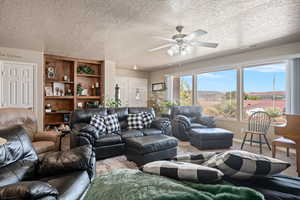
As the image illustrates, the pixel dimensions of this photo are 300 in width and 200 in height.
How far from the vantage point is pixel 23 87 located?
4.39 metres

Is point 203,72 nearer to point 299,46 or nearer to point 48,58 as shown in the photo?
point 299,46

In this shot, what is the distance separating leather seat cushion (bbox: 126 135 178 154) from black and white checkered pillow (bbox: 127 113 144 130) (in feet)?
2.73

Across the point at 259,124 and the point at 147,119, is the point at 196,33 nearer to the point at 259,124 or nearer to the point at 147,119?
the point at 147,119

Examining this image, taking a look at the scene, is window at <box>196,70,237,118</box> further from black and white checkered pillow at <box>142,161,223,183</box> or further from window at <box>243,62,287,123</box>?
black and white checkered pillow at <box>142,161,223,183</box>

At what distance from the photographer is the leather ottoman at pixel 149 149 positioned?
279cm

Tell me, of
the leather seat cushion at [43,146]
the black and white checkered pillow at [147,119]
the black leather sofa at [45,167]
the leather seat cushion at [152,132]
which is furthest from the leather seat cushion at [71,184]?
the black and white checkered pillow at [147,119]

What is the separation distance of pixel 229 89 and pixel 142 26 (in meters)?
3.44

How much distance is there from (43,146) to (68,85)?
341cm

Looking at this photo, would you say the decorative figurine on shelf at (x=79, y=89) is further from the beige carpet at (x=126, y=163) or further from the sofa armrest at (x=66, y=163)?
the sofa armrest at (x=66, y=163)

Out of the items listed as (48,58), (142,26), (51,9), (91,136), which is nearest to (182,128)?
(91,136)

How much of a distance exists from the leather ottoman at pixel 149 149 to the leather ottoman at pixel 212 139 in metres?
0.91

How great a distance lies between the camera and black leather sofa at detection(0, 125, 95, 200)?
1.28 m

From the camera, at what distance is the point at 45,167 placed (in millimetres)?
1525

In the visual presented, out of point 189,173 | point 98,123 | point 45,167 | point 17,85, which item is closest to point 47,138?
point 98,123
